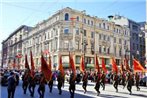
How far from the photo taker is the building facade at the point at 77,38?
175 ft

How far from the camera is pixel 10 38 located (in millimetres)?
99062

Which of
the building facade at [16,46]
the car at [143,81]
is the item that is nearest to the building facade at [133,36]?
the building facade at [16,46]

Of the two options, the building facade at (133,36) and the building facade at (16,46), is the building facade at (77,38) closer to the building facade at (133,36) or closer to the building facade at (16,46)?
the building facade at (133,36)

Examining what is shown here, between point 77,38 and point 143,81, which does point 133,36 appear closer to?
A: point 77,38

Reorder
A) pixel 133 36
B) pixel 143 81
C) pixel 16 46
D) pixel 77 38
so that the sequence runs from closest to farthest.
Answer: pixel 143 81 → pixel 77 38 → pixel 133 36 → pixel 16 46

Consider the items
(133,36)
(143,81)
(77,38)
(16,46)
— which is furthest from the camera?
(16,46)

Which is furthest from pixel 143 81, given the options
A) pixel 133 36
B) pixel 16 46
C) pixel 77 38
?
pixel 16 46

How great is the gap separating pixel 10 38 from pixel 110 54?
48.1 metres

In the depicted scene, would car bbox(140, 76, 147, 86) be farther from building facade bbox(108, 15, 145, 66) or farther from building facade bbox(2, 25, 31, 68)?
building facade bbox(2, 25, 31, 68)

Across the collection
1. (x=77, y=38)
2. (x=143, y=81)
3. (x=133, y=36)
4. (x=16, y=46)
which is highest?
(x=133, y=36)

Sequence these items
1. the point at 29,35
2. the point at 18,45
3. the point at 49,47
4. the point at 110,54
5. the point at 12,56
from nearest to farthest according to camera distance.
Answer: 1. the point at 49,47
2. the point at 110,54
3. the point at 29,35
4. the point at 18,45
5. the point at 12,56

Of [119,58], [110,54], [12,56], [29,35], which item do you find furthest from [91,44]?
[12,56]

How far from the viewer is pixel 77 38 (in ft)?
179

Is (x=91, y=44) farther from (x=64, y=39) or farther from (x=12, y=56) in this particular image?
(x=12, y=56)
